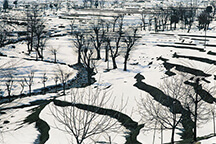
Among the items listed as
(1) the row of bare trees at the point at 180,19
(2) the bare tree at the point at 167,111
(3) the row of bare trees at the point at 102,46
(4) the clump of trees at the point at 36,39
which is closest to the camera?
(2) the bare tree at the point at 167,111

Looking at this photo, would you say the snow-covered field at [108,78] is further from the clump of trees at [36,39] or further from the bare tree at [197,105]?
the clump of trees at [36,39]

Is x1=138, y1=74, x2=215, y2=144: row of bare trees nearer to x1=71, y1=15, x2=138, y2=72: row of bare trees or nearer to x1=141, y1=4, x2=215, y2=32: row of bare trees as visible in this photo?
x1=71, y1=15, x2=138, y2=72: row of bare trees

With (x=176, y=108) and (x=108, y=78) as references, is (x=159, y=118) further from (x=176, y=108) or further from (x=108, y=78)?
(x=108, y=78)

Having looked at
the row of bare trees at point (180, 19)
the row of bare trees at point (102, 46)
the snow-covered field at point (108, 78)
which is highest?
the row of bare trees at point (180, 19)

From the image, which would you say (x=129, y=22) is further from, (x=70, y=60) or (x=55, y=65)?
(x=55, y=65)

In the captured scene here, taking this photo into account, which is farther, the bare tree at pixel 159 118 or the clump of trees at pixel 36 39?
the clump of trees at pixel 36 39

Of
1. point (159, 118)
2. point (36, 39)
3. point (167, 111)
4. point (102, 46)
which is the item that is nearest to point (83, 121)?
point (159, 118)

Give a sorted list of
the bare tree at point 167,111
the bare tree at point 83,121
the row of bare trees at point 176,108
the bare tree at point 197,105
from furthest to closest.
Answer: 1. the bare tree at point 197,105
2. the row of bare trees at point 176,108
3. the bare tree at point 167,111
4. the bare tree at point 83,121

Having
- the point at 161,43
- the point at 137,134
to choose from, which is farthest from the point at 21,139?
the point at 161,43

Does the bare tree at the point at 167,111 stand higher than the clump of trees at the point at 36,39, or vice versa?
the clump of trees at the point at 36,39

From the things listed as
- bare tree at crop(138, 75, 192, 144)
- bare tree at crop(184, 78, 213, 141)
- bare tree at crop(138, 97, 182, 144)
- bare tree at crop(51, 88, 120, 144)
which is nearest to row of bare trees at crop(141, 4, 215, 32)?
bare tree at crop(184, 78, 213, 141)

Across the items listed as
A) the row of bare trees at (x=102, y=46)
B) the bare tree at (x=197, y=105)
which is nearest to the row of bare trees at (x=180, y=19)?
the row of bare trees at (x=102, y=46)
